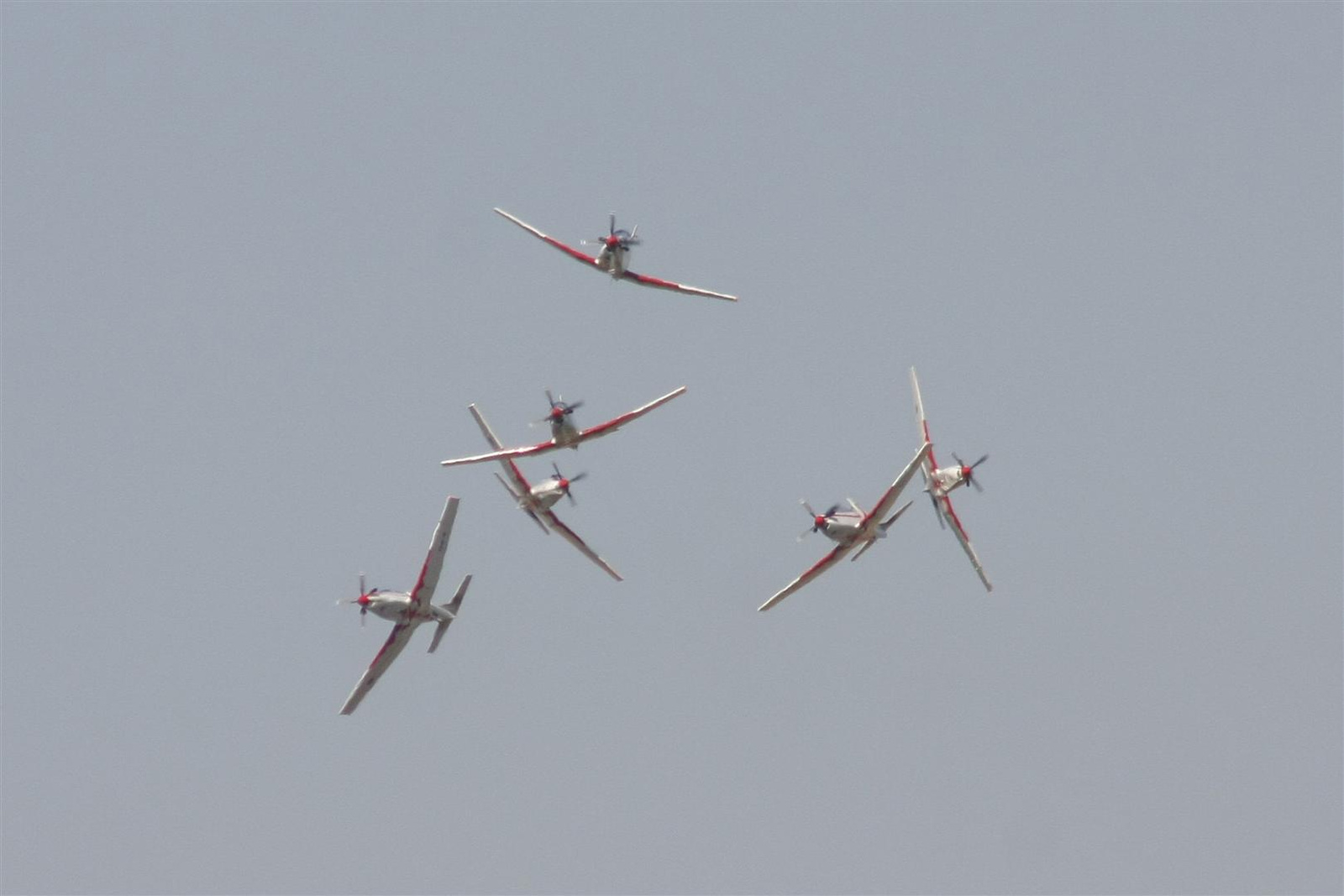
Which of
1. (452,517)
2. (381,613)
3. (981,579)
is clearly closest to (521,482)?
(452,517)

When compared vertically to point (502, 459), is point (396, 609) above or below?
below

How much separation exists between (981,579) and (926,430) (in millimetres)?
10068

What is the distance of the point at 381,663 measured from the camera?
90.4 metres

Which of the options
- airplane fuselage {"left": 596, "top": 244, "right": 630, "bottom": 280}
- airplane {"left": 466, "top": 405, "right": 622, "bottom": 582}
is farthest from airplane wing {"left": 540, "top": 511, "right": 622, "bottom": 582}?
airplane fuselage {"left": 596, "top": 244, "right": 630, "bottom": 280}

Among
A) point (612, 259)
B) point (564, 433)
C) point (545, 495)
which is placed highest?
point (612, 259)

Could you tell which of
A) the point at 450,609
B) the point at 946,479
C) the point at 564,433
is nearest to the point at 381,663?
the point at 450,609

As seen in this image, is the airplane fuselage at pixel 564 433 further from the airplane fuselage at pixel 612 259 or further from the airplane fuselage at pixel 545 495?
the airplane fuselage at pixel 612 259

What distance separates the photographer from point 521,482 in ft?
302

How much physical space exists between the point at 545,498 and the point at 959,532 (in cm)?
2406

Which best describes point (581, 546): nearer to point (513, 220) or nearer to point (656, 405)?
point (656, 405)

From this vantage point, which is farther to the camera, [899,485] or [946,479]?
[946,479]

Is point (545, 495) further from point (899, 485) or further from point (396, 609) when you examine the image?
point (899, 485)

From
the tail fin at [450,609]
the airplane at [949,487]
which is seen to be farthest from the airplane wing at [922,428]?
the tail fin at [450,609]

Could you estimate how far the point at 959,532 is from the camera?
96.0m
